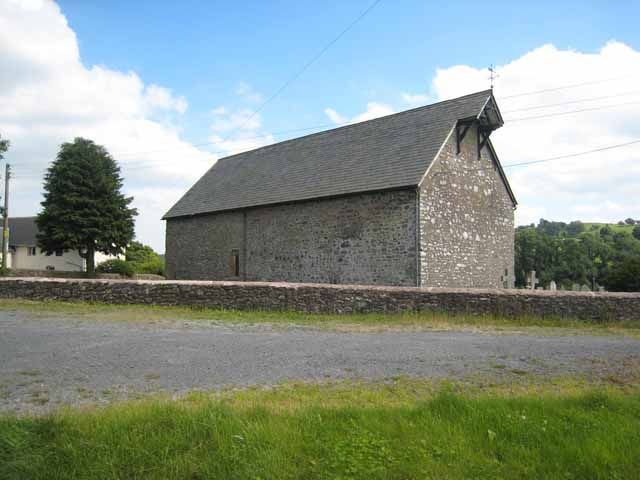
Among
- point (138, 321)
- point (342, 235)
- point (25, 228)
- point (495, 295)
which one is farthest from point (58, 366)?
point (25, 228)

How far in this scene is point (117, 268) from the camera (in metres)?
45.8

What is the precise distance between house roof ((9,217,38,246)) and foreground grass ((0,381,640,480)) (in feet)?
191

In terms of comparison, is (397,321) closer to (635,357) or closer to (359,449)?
(635,357)

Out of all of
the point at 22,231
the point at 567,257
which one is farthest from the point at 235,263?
the point at 567,257

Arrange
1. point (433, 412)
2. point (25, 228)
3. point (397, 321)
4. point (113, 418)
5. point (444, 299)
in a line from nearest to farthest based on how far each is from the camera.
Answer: point (113, 418), point (433, 412), point (397, 321), point (444, 299), point (25, 228)

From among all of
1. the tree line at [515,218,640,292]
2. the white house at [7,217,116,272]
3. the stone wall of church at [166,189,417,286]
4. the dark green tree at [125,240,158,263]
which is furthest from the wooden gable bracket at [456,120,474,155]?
the white house at [7,217,116,272]

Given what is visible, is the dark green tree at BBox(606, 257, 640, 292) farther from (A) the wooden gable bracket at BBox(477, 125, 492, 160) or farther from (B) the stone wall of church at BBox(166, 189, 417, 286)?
(B) the stone wall of church at BBox(166, 189, 417, 286)

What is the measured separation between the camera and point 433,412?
5.55 m

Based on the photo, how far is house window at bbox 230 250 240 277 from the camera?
26.5 meters

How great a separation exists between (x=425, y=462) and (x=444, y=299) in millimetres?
10407

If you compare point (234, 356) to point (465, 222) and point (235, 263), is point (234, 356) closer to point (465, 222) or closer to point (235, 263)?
point (465, 222)

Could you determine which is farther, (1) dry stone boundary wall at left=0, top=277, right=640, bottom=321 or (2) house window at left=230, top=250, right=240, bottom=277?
(2) house window at left=230, top=250, right=240, bottom=277

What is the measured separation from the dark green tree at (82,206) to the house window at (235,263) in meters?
17.6

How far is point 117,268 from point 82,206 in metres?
8.09
